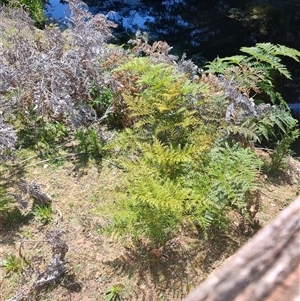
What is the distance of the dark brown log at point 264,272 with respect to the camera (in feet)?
1.98

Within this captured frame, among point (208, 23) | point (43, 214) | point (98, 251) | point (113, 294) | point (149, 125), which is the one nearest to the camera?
point (113, 294)

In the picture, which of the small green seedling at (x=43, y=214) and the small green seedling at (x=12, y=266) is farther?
the small green seedling at (x=43, y=214)

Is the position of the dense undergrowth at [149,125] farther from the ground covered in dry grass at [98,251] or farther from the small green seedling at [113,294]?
the small green seedling at [113,294]

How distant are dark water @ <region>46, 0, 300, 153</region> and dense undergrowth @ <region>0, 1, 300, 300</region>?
315 centimetres

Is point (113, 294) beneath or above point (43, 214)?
beneath

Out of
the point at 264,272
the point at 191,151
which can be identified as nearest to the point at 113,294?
the point at 191,151

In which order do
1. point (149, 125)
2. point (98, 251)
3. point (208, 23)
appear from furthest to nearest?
point (208, 23) → point (149, 125) → point (98, 251)

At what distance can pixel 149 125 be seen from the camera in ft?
9.55

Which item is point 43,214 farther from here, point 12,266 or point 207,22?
point 207,22

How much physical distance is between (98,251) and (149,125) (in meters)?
1.00

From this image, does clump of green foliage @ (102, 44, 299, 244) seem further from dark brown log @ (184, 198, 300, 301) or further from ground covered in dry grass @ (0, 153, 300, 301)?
dark brown log @ (184, 198, 300, 301)

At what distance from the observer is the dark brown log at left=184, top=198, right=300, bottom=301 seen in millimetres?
603

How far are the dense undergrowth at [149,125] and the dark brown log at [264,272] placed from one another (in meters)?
1.37

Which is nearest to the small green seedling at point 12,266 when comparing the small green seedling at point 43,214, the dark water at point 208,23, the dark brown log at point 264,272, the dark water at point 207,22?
the small green seedling at point 43,214
